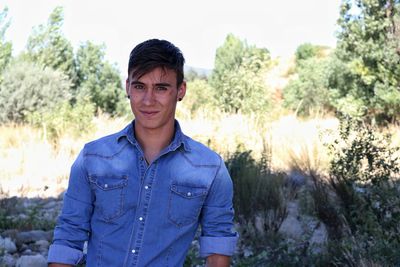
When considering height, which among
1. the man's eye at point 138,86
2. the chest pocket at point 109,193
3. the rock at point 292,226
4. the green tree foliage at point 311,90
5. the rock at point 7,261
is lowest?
the rock at point 7,261

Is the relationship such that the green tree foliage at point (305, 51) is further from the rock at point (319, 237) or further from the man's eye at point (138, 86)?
the man's eye at point (138, 86)

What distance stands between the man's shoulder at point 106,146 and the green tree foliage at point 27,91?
15198 mm

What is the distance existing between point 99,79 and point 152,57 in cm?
2340

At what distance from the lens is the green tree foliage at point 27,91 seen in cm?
1752

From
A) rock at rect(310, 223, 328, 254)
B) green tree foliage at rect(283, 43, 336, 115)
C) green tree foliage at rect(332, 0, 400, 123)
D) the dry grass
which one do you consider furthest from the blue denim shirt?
green tree foliage at rect(283, 43, 336, 115)

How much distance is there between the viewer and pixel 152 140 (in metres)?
2.09

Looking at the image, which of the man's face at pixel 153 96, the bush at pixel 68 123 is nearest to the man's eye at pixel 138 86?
A: the man's face at pixel 153 96

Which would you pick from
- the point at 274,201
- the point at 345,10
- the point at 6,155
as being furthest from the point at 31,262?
the point at 345,10

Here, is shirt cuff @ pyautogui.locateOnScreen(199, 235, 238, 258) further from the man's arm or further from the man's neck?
the man's neck

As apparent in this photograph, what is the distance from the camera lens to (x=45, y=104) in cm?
1856

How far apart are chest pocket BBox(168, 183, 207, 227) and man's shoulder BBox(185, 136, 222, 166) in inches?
3.8

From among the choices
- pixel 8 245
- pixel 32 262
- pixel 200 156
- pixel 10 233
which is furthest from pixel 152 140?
pixel 10 233

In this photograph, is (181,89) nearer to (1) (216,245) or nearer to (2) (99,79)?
(1) (216,245)

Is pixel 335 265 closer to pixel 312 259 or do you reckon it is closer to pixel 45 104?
pixel 312 259
